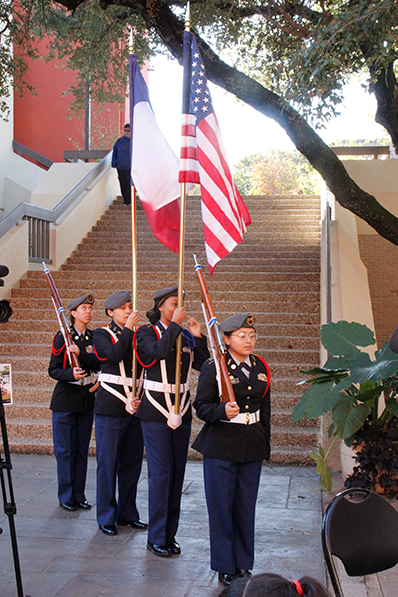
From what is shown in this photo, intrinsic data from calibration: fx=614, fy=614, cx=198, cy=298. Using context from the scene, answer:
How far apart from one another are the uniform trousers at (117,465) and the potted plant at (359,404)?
128 centimetres

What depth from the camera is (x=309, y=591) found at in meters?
1.34

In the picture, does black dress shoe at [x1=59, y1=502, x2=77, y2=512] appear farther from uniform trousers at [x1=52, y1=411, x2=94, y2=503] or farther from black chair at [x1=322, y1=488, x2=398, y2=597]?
black chair at [x1=322, y1=488, x2=398, y2=597]

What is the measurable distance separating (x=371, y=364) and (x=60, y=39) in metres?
8.75

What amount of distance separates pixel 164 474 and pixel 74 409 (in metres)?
1.27

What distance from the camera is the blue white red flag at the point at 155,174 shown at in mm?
4891

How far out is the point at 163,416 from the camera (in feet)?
14.0

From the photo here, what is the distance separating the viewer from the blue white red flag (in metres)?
4.89

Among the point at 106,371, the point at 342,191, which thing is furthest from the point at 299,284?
the point at 106,371

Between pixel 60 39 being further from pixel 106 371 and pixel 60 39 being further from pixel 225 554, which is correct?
pixel 225 554

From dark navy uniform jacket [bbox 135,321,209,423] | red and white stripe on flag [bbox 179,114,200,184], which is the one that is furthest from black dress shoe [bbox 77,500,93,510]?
red and white stripe on flag [bbox 179,114,200,184]

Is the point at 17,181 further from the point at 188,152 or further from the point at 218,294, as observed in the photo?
the point at 188,152

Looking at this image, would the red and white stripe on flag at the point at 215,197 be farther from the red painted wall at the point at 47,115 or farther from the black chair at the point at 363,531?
the red painted wall at the point at 47,115

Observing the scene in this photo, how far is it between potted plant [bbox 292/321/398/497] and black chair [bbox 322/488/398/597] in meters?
2.71

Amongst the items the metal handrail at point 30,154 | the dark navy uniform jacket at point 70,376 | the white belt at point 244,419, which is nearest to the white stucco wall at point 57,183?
the metal handrail at point 30,154
